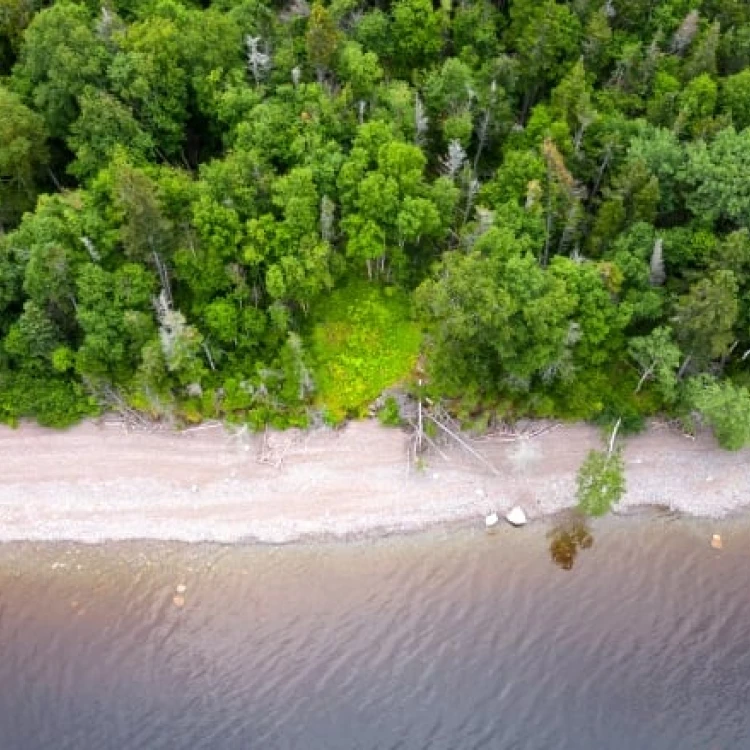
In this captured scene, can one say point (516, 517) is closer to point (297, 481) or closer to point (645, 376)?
point (645, 376)

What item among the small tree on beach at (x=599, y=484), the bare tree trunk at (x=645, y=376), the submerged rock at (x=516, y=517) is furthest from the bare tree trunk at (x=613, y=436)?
the submerged rock at (x=516, y=517)

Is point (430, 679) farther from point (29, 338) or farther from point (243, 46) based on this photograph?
point (243, 46)

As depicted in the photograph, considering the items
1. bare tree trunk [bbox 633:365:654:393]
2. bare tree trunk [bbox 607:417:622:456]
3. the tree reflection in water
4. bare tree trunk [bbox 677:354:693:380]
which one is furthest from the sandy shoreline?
bare tree trunk [bbox 677:354:693:380]

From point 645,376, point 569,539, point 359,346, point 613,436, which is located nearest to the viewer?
point 569,539

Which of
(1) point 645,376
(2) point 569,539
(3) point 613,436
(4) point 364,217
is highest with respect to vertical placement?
(4) point 364,217

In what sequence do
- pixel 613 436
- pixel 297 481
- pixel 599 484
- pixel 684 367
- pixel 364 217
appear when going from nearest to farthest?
pixel 599 484 → pixel 684 367 → pixel 297 481 → pixel 364 217 → pixel 613 436

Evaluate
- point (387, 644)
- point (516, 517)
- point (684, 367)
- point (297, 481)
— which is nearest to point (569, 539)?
point (516, 517)

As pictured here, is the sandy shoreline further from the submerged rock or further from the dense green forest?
the dense green forest

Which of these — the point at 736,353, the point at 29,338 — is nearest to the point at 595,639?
the point at 736,353
